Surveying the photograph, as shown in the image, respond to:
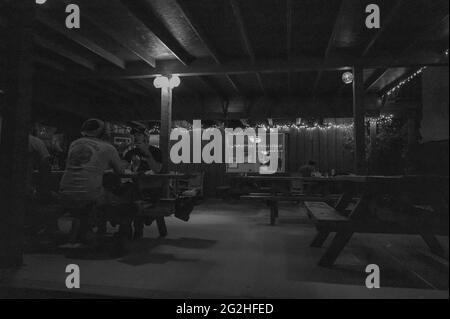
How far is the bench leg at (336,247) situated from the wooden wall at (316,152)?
342 inches

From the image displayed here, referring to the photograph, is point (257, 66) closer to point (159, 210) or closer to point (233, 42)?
point (233, 42)

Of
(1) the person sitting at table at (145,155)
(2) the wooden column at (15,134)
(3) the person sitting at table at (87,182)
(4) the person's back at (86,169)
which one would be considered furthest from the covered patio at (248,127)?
(4) the person's back at (86,169)

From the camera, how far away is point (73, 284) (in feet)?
7.94

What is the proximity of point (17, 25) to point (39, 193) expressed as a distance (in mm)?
1756

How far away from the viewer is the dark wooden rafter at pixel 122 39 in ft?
17.2

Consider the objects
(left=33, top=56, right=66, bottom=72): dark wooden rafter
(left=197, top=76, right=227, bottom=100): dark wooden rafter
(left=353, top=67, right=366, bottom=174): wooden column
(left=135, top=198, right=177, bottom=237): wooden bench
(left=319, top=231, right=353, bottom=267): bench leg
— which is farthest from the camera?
(left=197, top=76, right=227, bottom=100): dark wooden rafter

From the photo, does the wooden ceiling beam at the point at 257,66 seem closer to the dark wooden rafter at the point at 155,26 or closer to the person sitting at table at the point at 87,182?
the dark wooden rafter at the point at 155,26

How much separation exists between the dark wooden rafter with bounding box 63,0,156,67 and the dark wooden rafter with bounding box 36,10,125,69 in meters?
0.43

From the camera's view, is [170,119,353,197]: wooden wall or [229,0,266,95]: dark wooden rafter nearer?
[229,0,266,95]: dark wooden rafter

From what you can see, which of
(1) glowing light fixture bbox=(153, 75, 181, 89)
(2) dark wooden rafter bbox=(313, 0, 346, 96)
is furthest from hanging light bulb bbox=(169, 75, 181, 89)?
(2) dark wooden rafter bbox=(313, 0, 346, 96)

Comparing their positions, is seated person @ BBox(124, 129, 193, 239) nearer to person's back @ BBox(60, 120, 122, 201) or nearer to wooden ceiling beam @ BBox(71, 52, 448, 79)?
person's back @ BBox(60, 120, 122, 201)

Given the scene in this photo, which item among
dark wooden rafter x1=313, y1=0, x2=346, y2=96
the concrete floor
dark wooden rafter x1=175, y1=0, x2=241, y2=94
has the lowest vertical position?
the concrete floor

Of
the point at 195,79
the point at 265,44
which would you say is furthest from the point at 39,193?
the point at 195,79

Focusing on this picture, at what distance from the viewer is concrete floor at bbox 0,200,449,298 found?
2.27 meters
